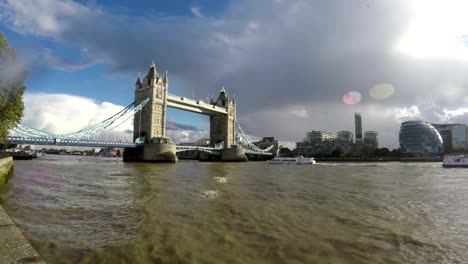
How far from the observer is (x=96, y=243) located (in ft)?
23.7

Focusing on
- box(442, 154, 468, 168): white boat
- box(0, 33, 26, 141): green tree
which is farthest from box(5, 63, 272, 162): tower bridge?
box(442, 154, 468, 168): white boat

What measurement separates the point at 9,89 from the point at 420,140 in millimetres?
176404

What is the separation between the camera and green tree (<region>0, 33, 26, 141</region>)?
20578mm

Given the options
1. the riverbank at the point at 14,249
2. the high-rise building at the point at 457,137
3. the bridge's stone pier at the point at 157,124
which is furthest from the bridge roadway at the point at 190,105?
the high-rise building at the point at 457,137

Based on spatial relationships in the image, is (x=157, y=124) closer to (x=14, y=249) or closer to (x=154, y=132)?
(x=154, y=132)

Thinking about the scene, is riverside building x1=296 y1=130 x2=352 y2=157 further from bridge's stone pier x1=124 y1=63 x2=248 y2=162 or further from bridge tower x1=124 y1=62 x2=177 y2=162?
bridge tower x1=124 y1=62 x2=177 y2=162

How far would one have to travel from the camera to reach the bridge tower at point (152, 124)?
3044 inches

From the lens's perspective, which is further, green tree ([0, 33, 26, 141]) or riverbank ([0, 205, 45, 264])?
green tree ([0, 33, 26, 141])

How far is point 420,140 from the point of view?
15575 cm

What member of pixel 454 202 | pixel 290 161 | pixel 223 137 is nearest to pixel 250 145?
pixel 223 137

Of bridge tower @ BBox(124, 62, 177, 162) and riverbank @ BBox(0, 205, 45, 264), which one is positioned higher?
bridge tower @ BBox(124, 62, 177, 162)

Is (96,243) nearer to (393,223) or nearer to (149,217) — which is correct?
(149,217)

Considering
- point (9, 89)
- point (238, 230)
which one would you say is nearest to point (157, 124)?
point (9, 89)

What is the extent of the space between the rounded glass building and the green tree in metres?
171
